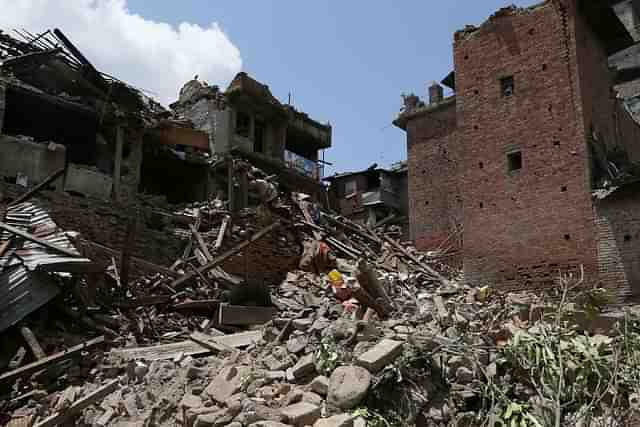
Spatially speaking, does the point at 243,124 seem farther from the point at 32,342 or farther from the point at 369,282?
the point at 32,342

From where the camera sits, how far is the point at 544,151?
506 inches

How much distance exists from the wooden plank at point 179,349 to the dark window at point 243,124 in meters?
17.6

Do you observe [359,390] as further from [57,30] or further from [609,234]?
[57,30]

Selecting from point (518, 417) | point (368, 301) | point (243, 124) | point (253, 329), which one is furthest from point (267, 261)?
point (243, 124)

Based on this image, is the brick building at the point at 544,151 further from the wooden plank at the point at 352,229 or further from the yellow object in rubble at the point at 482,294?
the wooden plank at the point at 352,229

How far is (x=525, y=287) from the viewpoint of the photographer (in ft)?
41.3

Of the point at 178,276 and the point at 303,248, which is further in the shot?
the point at 303,248

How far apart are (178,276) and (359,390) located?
7252 mm

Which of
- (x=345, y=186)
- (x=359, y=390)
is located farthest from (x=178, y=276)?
(x=345, y=186)

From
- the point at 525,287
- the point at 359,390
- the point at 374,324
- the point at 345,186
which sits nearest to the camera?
the point at 359,390

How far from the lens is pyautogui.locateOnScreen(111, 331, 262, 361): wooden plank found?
320 inches

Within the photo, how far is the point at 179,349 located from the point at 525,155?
9.16 m

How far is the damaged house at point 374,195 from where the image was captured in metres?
31.8

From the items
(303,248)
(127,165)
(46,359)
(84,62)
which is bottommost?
(46,359)
